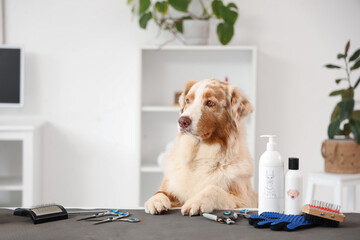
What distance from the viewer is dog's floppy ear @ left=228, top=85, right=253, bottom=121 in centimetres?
146

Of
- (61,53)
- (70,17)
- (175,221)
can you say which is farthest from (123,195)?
(175,221)

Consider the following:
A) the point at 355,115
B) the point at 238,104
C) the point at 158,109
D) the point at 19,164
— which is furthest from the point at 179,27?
the point at 238,104

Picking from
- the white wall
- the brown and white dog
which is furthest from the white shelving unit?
the brown and white dog

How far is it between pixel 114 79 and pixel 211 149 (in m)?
1.95

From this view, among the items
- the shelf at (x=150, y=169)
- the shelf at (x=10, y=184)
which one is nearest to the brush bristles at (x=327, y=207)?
the shelf at (x=150, y=169)

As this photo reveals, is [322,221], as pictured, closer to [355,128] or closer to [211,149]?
[211,149]

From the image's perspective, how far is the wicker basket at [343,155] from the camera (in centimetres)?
259

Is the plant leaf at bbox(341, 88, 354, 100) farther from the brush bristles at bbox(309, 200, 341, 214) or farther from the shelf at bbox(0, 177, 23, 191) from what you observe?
the shelf at bbox(0, 177, 23, 191)

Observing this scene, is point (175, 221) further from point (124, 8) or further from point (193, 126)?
point (124, 8)

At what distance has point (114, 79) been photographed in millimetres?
3229

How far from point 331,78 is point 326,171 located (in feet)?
3.06

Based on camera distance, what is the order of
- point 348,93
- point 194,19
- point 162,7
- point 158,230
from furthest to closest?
point 194,19, point 162,7, point 348,93, point 158,230

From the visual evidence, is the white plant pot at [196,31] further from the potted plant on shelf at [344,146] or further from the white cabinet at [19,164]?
the white cabinet at [19,164]

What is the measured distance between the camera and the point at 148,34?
321 centimetres
